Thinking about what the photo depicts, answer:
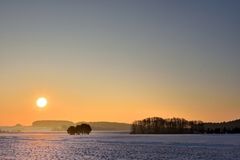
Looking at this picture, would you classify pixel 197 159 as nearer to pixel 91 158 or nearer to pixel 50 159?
pixel 91 158

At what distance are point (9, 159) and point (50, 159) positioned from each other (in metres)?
6.39

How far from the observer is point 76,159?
7031 centimetres

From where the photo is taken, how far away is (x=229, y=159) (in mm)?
A: 63312

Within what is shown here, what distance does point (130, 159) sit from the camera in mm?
68438

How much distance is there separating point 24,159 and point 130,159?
17.1 metres

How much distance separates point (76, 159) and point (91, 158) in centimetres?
270

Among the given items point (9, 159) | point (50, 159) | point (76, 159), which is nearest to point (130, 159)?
point (76, 159)

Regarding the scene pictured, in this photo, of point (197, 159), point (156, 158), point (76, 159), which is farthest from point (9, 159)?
point (197, 159)

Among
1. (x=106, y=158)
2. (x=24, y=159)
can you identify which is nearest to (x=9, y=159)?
(x=24, y=159)

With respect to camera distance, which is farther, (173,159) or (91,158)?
(91,158)

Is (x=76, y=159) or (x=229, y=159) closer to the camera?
(x=229, y=159)

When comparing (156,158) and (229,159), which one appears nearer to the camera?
(229,159)

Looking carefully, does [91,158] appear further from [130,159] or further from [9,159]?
[9,159]

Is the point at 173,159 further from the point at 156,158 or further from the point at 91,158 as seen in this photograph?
the point at 91,158
